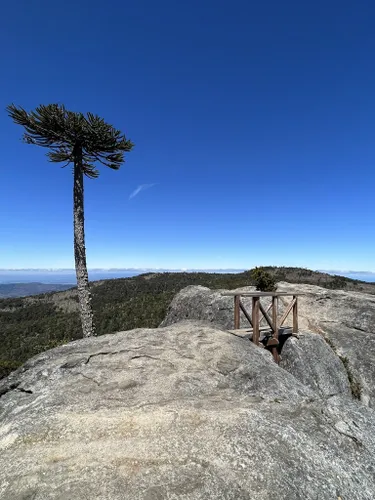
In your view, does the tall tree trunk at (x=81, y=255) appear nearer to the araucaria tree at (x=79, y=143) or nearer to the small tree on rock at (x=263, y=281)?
the araucaria tree at (x=79, y=143)

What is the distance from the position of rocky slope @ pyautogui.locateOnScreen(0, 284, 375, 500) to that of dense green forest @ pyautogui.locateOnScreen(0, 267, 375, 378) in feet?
40.5

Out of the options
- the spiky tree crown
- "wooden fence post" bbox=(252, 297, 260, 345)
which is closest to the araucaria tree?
the spiky tree crown

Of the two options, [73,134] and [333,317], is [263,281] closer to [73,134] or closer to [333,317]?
[333,317]

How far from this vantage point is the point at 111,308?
263 ft

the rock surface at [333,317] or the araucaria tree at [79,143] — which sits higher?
the araucaria tree at [79,143]

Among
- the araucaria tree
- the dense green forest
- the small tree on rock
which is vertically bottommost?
the dense green forest

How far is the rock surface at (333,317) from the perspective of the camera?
18.0 metres

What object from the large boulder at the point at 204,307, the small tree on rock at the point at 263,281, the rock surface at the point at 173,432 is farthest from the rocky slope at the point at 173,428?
the small tree on rock at the point at 263,281

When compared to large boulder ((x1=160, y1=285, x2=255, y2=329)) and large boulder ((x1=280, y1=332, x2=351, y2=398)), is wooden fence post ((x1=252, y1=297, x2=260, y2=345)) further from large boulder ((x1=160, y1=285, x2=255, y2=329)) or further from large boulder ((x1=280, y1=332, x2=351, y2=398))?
large boulder ((x1=160, y1=285, x2=255, y2=329))

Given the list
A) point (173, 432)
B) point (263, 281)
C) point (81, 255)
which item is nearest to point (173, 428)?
point (173, 432)

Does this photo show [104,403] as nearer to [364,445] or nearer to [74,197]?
[364,445]

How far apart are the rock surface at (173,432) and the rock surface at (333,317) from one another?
10.2 m

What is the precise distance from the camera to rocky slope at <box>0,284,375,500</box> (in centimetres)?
423

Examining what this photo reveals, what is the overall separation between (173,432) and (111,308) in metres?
78.3
